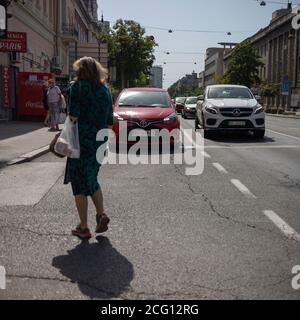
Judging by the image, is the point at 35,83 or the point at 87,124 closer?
the point at 87,124

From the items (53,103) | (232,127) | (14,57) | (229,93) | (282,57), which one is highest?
(282,57)

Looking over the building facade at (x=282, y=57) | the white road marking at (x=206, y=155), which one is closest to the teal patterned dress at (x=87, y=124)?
the white road marking at (x=206, y=155)

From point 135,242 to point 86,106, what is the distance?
1.38 metres

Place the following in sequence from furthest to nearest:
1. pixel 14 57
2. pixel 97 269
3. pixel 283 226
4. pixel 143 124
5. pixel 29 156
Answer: pixel 14 57 → pixel 143 124 → pixel 29 156 → pixel 283 226 → pixel 97 269

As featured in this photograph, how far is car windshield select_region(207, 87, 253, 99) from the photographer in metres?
17.2

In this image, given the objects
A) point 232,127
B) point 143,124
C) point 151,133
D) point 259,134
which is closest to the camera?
point 143,124

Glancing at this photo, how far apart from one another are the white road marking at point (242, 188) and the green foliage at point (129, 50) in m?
53.8

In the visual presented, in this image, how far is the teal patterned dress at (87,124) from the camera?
5051 millimetres

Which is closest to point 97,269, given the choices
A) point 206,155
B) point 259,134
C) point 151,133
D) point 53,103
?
point 206,155

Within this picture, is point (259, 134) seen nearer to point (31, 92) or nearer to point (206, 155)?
point (206, 155)

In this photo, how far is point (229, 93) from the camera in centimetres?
1739

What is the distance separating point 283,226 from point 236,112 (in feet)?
34.2

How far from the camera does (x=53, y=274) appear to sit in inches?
165
